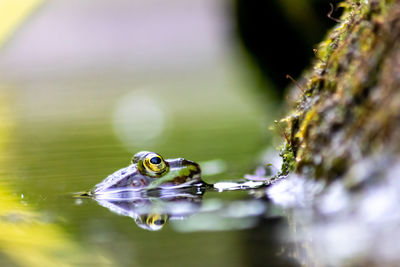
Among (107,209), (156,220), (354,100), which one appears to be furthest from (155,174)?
(354,100)

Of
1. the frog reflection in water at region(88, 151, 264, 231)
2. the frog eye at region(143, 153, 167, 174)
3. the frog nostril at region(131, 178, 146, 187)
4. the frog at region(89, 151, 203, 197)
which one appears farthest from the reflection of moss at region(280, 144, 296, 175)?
the frog nostril at region(131, 178, 146, 187)

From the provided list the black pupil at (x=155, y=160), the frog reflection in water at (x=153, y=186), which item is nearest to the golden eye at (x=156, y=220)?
the frog reflection in water at (x=153, y=186)

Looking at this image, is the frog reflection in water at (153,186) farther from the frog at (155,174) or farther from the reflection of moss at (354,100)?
the reflection of moss at (354,100)

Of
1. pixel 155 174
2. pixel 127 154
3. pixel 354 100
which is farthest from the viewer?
pixel 127 154

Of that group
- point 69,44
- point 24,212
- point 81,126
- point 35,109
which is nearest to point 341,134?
point 24,212

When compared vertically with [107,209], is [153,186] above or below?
above

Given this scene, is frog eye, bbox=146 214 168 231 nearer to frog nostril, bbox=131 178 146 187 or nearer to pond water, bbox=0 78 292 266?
pond water, bbox=0 78 292 266

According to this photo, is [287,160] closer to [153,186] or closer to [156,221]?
[153,186]
